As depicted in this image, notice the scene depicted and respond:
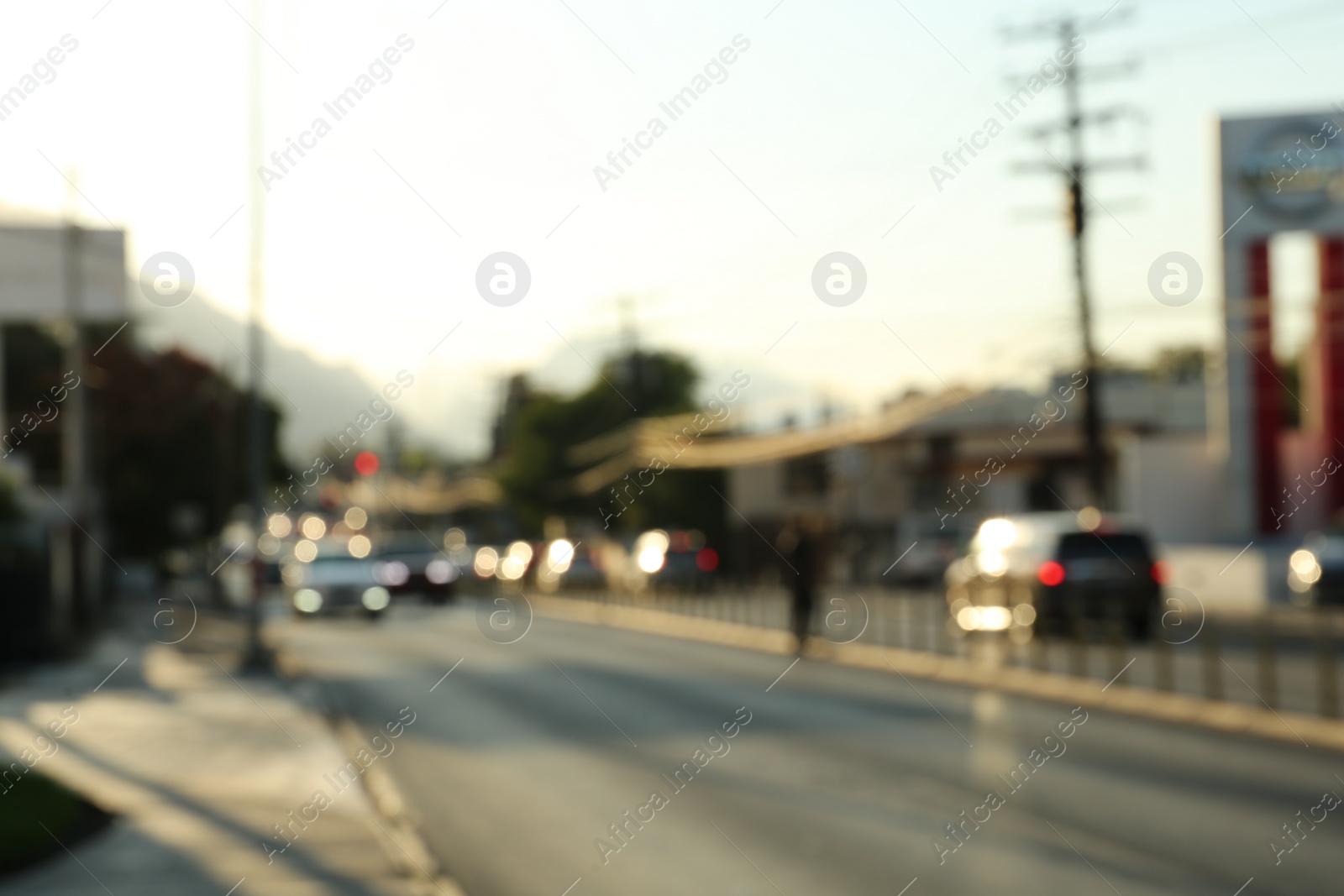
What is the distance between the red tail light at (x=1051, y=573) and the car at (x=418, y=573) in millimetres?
26297

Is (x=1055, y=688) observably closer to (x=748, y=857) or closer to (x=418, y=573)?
(x=748, y=857)

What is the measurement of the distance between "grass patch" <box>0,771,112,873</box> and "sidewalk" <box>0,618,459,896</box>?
0.29 ft

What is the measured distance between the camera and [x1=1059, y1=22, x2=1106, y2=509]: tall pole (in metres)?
34.8

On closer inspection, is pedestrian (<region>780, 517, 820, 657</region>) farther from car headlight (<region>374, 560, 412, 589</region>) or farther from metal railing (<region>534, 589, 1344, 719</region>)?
car headlight (<region>374, 560, 412, 589</region>)

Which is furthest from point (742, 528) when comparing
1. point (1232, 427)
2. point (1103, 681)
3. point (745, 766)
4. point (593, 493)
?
point (745, 766)

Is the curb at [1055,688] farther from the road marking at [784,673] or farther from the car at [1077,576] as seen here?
the car at [1077,576]

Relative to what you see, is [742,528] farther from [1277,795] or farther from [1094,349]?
[1277,795]

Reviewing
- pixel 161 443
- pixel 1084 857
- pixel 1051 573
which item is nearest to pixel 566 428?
pixel 161 443

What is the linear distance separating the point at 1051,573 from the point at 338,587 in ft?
60.9

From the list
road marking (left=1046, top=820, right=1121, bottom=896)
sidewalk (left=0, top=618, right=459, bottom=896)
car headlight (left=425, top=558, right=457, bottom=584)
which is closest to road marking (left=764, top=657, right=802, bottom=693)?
sidewalk (left=0, top=618, right=459, bottom=896)

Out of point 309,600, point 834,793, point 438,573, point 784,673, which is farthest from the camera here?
point 438,573

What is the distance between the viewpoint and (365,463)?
31.3 m

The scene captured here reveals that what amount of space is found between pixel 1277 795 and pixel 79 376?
24450 mm

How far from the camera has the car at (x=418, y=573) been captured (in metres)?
50.0
